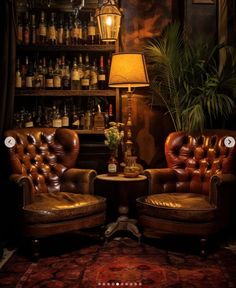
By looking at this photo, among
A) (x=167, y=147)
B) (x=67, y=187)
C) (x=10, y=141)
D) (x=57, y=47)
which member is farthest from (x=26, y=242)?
(x=57, y=47)

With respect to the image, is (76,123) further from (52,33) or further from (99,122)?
(52,33)

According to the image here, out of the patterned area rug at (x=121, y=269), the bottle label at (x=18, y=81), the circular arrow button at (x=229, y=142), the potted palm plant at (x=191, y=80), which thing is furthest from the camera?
the bottle label at (x=18, y=81)

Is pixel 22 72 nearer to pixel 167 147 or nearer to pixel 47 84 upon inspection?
pixel 47 84

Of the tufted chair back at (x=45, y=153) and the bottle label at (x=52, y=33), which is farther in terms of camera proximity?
the bottle label at (x=52, y=33)

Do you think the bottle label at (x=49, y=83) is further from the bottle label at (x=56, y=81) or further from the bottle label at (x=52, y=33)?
the bottle label at (x=52, y=33)

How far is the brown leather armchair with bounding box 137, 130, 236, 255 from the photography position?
146 inches

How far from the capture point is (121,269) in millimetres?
3467

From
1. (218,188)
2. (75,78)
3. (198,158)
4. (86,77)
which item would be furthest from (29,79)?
(218,188)

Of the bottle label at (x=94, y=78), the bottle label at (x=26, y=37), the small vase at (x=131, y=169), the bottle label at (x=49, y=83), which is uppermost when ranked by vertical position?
the bottle label at (x=26, y=37)

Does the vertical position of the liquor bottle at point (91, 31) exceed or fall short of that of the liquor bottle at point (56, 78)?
it exceeds it

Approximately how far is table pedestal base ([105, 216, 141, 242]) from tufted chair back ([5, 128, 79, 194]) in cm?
61

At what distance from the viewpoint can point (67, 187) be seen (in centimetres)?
432

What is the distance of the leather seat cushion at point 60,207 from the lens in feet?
11.9

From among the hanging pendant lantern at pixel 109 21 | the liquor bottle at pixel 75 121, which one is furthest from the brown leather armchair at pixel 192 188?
the hanging pendant lantern at pixel 109 21
